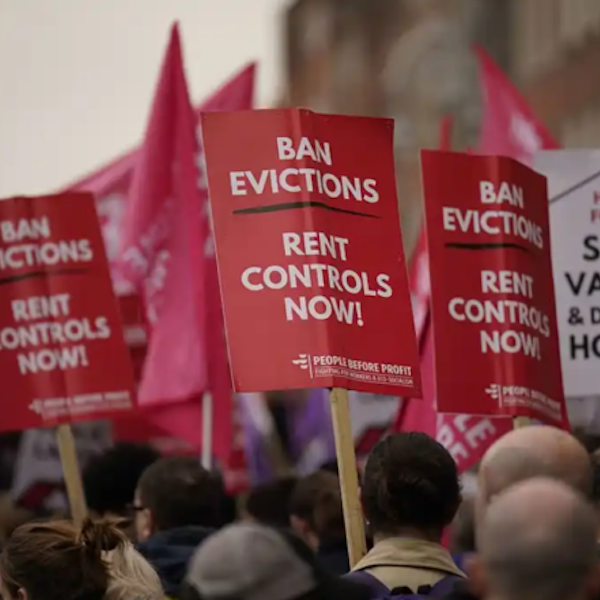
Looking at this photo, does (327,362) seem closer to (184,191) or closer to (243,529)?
(243,529)

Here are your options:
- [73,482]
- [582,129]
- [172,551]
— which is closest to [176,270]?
[73,482]

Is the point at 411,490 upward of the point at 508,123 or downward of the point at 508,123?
downward

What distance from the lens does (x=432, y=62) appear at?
53844 millimetres

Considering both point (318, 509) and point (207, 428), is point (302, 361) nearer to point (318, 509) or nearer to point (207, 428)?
point (318, 509)

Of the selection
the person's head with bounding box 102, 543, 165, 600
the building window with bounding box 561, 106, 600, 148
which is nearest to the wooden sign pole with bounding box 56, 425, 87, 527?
the person's head with bounding box 102, 543, 165, 600

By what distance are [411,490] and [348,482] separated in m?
0.82

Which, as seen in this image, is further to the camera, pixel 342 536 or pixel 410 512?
pixel 342 536

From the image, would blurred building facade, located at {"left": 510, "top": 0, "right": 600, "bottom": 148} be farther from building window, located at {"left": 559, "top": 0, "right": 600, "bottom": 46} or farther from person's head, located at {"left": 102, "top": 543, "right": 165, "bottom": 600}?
person's head, located at {"left": 102, "top": 543, "right": 165, "bottom": 600}

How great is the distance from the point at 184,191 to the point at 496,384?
365 centimetres

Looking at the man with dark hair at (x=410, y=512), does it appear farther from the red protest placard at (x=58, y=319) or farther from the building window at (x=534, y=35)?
the building window at (x=534, y=35)

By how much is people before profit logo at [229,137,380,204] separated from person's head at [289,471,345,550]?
1.28m

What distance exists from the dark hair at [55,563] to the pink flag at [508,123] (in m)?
6.00

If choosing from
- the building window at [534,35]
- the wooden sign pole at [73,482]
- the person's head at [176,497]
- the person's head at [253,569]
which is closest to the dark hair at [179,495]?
the person's head at [176,497]

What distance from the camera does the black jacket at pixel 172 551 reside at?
260 inches
